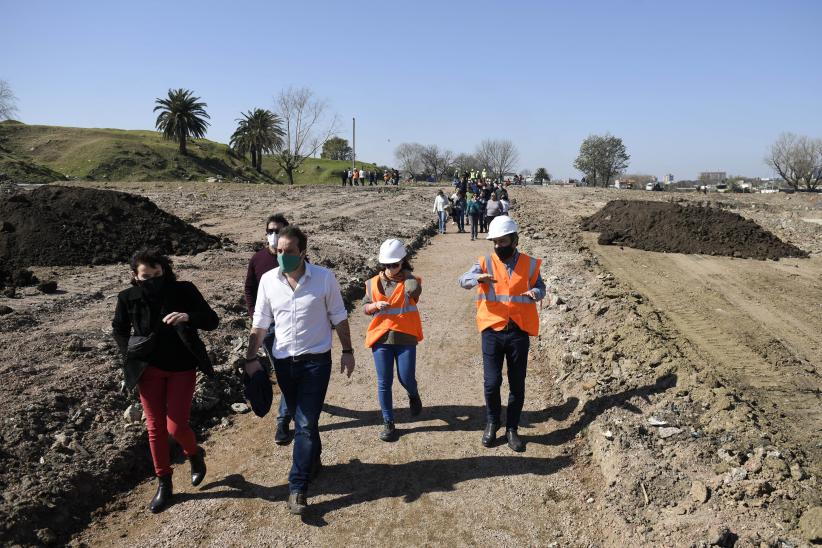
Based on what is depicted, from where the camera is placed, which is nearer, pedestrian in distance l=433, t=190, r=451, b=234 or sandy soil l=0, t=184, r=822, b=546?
sandy soil l=0, t=184, r=822, b=546

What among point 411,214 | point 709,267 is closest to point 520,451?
point 709,267

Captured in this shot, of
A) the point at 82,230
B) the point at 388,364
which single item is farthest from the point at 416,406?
the point at 82,230

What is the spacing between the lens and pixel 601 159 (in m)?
94.8

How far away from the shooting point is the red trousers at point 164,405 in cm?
454

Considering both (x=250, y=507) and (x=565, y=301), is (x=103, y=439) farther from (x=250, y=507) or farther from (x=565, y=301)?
(x=565, y=301)

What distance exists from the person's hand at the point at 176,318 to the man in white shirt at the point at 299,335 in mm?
519

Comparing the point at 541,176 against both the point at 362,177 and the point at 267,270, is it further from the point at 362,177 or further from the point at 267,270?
the point at 267,270

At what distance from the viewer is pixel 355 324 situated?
33.1ft

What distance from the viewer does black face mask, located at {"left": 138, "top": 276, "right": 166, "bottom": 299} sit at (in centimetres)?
443

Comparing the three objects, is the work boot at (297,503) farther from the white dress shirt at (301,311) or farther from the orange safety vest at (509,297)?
the orange safety vest at (509,297)

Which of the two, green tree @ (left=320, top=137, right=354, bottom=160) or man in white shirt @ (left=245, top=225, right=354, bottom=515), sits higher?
green tree @ (left=320, top=137, right=354, bottom=160)

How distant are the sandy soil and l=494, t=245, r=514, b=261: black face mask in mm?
1836

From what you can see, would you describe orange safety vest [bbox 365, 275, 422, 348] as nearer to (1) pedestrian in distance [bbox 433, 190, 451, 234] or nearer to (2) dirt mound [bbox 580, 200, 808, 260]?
(2) dirt mound [bbox 580, 200, 808, 260]

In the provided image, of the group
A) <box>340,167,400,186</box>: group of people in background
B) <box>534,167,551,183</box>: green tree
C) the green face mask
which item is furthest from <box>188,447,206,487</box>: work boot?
<box>534,167,551,183</box>: green tree
